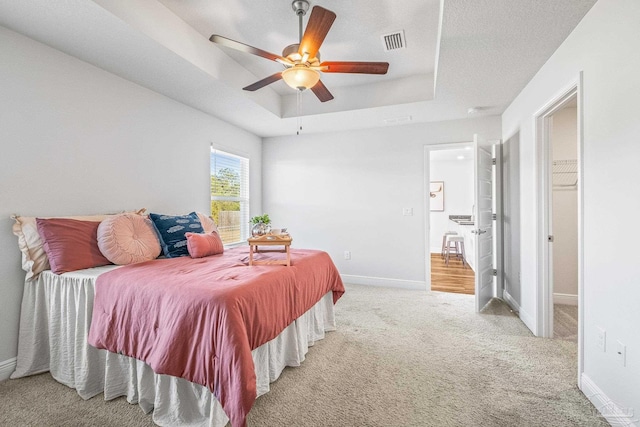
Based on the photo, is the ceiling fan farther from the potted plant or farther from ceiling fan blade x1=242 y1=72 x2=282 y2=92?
the potted plant

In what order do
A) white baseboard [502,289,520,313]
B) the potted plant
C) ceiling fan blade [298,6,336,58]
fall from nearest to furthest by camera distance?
ceiling fan blade [298,6,336,58]
the potted plant
white baseboard [502,289,520,313]

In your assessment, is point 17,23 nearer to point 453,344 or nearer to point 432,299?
point 453,344

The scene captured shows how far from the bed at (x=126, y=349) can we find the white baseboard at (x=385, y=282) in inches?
89.9

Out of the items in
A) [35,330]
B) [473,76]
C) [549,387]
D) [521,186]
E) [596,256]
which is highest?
[473,76]

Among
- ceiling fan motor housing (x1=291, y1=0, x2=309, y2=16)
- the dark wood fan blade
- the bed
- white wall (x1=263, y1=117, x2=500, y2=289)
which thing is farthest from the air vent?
the bed

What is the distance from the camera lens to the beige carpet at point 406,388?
162 cm

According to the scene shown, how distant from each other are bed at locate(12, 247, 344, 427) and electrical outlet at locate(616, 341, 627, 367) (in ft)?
6.06

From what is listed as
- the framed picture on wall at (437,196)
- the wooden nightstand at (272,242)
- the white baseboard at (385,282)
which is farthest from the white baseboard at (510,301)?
the framed picture on wall at (437,196)

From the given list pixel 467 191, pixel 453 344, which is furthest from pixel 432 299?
pixel 467 191

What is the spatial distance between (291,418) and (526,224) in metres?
2.81

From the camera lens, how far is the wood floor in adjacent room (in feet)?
14.0

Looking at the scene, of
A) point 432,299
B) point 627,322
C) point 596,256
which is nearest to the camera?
point 627,322

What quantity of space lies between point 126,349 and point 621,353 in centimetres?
274

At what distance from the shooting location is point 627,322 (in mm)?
1479
